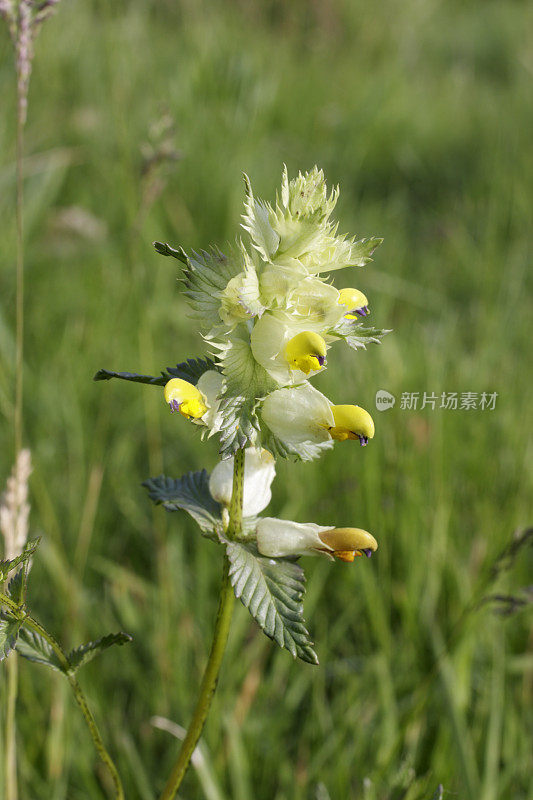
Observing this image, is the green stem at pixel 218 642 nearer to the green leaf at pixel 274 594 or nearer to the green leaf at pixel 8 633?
the green leaf at pixel 274 594

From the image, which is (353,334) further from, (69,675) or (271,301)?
(69,675)

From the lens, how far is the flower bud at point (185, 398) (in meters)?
0.51

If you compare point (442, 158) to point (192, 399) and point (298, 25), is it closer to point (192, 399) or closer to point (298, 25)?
point (298, 25)

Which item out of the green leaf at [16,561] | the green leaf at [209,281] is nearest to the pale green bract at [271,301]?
the green leaf at [209,281]

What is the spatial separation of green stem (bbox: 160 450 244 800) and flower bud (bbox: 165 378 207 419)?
1.8 inches

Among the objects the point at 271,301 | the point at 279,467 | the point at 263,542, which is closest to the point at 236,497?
the point at 263,542

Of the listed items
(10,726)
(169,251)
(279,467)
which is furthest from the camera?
(279,467)

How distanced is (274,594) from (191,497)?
0.14 m

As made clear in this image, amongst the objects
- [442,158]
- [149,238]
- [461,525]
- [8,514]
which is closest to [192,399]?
[8,514]

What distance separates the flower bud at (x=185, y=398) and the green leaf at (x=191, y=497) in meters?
0.10

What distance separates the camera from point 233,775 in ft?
3.47

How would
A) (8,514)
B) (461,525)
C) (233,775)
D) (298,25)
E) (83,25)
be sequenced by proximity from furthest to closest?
(298,25) → (83,25) → (461,525) → (233,775) → (8,514)

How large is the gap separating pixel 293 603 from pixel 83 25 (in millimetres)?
3892

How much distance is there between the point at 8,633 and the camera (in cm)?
54
